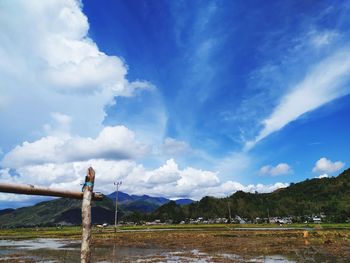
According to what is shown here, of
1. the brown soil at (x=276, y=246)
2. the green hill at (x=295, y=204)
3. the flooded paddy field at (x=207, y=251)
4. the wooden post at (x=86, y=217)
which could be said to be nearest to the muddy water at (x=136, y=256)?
the flooded paddy field at (x=207, y=251)

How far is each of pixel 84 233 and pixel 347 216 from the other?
112309 millimetres

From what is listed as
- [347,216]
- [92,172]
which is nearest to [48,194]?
[92,172]

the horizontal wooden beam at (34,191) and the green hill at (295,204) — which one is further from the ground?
the green hill at (295,204)

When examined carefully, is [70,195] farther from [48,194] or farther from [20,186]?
[20,186]

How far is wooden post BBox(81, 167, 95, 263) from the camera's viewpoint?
8453mm

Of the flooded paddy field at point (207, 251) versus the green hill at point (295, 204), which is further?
the green hill at point (295, 204)

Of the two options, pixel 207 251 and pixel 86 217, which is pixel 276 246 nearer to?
pixel 207 251

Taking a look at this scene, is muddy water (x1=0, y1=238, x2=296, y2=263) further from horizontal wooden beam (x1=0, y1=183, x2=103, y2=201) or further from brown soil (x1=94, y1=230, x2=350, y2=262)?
horizontal wooden beam (x1=0, y1=183, x2=103, y2=201)

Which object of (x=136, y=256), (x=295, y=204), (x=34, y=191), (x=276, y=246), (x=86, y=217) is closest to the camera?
(x=34, y=191)

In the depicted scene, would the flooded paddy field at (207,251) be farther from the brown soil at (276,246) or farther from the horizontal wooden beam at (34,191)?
the horizontal wooden beam at (34,191)

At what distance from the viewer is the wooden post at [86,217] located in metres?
8.45

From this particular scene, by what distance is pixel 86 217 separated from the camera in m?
8.55

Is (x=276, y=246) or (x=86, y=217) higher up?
(x=86, y=217)

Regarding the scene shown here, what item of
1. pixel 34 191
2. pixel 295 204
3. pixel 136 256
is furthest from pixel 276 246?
pixel 295 204
